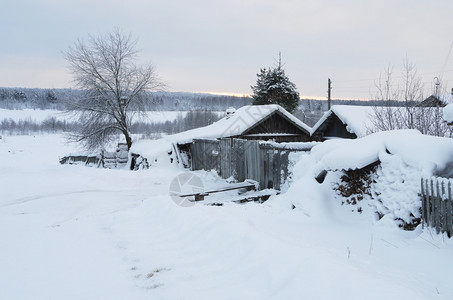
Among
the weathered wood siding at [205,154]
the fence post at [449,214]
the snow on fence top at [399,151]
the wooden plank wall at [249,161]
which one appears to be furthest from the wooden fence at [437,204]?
the weathered wood siding at [205,154]

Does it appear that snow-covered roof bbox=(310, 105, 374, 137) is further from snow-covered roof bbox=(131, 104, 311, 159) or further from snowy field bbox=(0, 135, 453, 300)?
snowy field bbox=(0, 135, 453, 300)

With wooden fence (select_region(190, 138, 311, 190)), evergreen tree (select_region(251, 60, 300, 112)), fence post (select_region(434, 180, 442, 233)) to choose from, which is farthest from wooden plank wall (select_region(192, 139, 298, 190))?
evergreen tree (select_region(251, 60, 300, 112))

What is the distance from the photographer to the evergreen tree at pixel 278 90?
31.3 m

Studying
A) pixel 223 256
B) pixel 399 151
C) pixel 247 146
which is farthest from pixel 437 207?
pixel 247 146

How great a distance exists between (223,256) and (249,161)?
726 centimetres

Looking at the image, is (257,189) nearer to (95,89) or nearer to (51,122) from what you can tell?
(95,89)

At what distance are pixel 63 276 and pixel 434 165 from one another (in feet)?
19.8

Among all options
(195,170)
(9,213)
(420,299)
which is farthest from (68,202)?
(420,299)

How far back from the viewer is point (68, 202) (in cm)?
898

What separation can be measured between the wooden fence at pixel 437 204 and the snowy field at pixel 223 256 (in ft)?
0.58

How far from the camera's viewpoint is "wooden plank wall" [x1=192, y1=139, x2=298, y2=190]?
948 centimetres

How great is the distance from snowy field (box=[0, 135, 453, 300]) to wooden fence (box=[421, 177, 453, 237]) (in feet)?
0.58

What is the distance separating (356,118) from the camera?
1422 centimetres

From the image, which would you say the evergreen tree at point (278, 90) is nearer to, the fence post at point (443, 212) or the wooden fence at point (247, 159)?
the wooden fence at point (247, 159)
